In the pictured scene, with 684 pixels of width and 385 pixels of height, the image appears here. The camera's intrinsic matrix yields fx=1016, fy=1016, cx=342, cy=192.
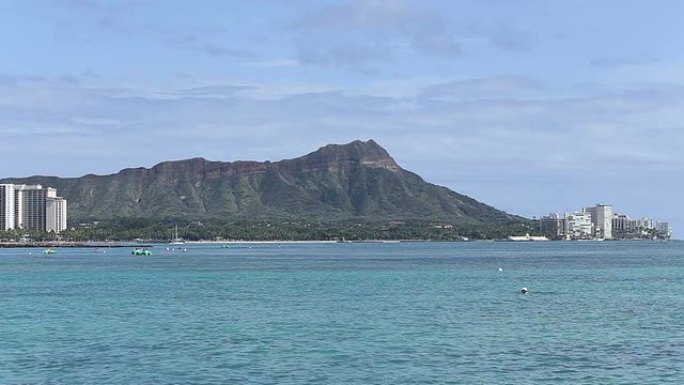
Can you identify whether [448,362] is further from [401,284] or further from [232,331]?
[401,284]

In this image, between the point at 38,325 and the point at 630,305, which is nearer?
the point at 38,325

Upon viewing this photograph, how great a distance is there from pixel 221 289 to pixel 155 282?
53.2ft

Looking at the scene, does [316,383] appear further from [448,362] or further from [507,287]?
[507,287]

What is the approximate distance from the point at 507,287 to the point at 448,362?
4902 centimetres

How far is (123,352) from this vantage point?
43.7 m

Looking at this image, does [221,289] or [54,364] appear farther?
[221,289]

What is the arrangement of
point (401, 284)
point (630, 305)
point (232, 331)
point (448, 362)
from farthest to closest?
point (401, 284) → point (630, 305) → point (232, 331) → point (448, 362)

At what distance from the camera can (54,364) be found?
40.8 metres

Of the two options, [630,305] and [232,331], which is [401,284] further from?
[232,331]

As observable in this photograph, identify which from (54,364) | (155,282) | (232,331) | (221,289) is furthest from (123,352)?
(155,282)

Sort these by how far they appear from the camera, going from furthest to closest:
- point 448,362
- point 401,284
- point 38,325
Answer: point 401,284 → point 38,325 → point 448,362

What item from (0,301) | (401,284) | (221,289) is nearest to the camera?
(0,301)

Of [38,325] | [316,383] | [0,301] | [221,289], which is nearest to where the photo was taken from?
[316,383]

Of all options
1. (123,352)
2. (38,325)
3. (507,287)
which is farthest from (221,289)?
(123,352)
